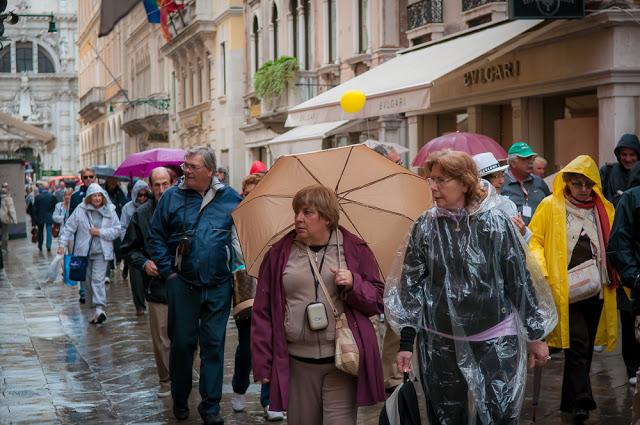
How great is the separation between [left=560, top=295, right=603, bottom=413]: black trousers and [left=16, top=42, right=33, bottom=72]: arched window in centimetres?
10169

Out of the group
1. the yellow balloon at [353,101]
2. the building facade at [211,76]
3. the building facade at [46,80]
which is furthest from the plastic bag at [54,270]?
the building facade at [46,80]

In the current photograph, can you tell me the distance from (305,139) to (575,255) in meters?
15.4

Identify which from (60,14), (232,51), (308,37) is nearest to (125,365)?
(308,37)

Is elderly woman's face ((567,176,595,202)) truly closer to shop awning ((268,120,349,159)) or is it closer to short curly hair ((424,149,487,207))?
short curly hair ((424,149,487,207))

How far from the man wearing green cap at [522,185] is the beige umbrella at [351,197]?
3894 mm

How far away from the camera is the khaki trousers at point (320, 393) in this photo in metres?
6.00

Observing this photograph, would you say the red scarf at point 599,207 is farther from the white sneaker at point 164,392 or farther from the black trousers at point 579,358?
the white sneaker at point 164,392

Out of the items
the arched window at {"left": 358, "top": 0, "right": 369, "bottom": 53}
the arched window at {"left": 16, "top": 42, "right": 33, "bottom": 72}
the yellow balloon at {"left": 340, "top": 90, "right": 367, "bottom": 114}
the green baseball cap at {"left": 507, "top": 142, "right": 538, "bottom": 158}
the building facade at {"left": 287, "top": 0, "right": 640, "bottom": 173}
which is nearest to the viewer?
the green baseball cap at {"left": 507, "top": 142, "right": 538, "bottom": 158}

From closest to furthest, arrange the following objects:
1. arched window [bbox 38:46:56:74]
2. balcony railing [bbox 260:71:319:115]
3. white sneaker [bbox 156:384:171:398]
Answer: white sneaker [bbox 156:384:171:398] < balcony railing [bbox 260:71:319:115] < arched window [bbox 38:46:56:74]

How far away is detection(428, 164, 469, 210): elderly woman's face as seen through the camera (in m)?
5.53

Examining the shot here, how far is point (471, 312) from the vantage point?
217 inches

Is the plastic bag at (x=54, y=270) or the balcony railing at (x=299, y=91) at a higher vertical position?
the balcony railing at (x=299, y=91)

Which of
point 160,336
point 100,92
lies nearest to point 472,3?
point 160,336

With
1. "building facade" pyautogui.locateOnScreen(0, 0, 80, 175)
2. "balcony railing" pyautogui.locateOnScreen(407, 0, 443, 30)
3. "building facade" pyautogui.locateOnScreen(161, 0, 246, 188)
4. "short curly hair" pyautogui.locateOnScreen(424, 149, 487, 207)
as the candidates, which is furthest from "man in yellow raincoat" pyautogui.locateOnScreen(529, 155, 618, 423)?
"building facade" pyautogui.locateOnScreen(0, 0, 80, 175)
